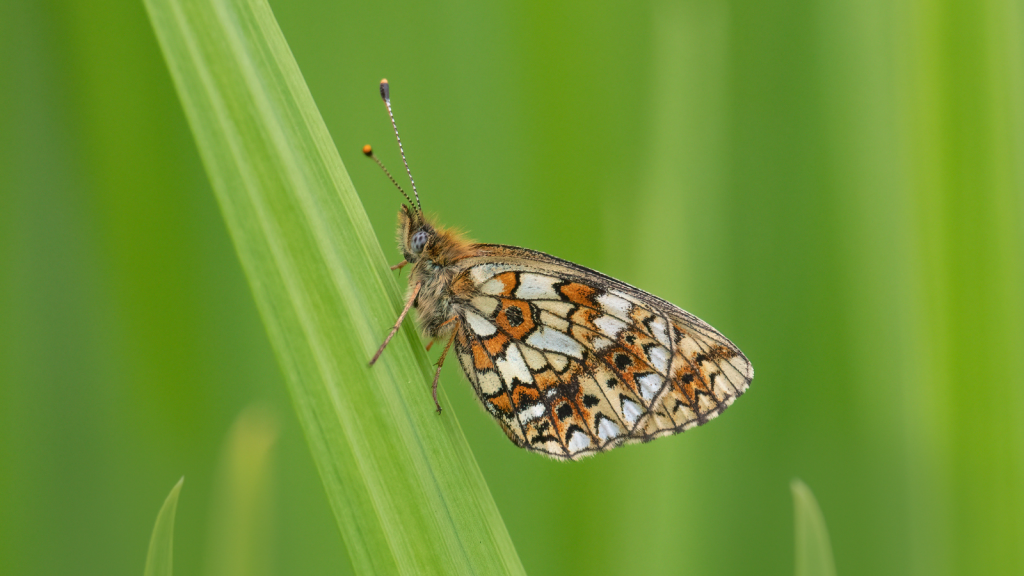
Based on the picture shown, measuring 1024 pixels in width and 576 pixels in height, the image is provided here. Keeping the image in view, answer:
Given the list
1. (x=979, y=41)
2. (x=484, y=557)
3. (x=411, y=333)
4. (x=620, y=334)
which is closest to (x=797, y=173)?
(x=979, y=41)

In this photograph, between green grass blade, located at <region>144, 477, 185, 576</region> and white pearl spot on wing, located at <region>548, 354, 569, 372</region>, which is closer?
green grass blade, located at <region>144, 477, 185, 576</region>

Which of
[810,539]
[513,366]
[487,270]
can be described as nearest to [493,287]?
[487,270]

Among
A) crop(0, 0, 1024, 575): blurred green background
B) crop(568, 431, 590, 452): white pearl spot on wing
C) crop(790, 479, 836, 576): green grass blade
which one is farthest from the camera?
crop(568, 431, 590, 452): white pearl spot on wing

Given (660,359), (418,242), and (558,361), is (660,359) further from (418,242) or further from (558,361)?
(418,242)

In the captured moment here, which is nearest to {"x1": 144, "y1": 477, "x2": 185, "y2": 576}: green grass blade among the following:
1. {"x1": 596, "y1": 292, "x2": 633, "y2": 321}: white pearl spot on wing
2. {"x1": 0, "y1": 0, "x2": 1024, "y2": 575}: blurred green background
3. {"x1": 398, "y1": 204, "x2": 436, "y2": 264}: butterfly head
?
{"x1": 0, "y1": 0, "x2": 1024, "y2": 575}: blurred green background

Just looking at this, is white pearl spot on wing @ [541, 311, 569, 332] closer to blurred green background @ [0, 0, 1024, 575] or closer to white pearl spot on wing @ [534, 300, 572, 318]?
white pearl spot on wing @ [534, 300, 572, 318]

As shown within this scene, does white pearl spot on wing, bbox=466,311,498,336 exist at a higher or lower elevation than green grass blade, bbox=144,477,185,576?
higher

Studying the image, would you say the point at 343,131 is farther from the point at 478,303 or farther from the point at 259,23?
the point at 259,23
